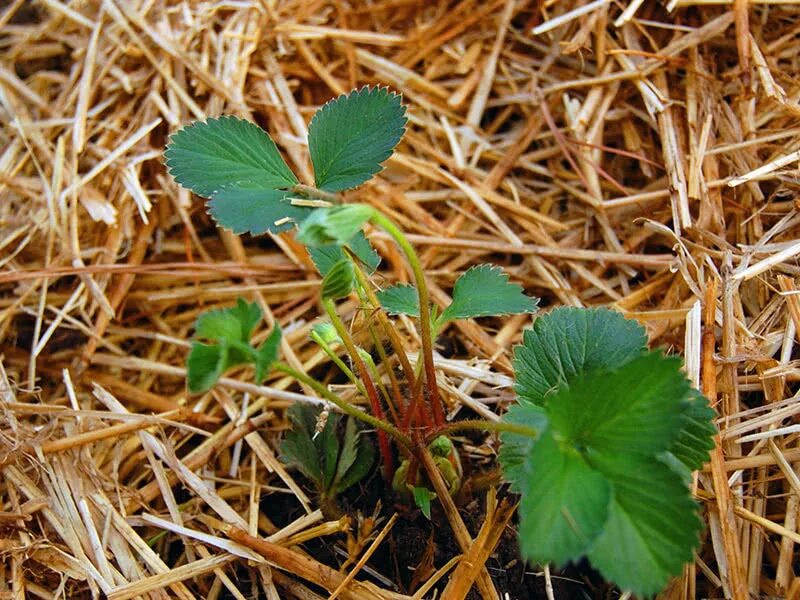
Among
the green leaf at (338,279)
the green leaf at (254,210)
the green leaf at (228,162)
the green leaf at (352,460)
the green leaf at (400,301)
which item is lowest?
the green leaf at (352,460)

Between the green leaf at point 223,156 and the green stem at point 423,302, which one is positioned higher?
the green leaf at point 223,156

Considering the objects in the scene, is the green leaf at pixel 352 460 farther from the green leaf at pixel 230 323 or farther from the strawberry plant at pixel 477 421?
the green leaf at pixel 230 323

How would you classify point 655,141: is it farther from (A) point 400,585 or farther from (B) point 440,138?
(A) point 400,585

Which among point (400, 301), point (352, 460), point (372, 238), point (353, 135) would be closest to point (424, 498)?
point (352, 460)

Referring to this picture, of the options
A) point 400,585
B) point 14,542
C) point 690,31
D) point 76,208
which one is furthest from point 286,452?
point 690,31

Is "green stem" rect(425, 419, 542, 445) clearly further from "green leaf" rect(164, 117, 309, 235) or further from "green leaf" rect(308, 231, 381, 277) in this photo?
"green leaf" rect(164, 117, 309, 235)

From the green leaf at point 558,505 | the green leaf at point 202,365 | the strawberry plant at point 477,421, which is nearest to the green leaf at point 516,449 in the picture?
the strawberry plant at point 477,421

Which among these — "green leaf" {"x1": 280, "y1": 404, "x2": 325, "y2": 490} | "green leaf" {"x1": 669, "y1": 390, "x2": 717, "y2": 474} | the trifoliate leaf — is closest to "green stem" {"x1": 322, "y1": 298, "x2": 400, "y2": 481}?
"green leaf" {"x1": 280, "y1": 404, "x2": 325, "y2": 490}
